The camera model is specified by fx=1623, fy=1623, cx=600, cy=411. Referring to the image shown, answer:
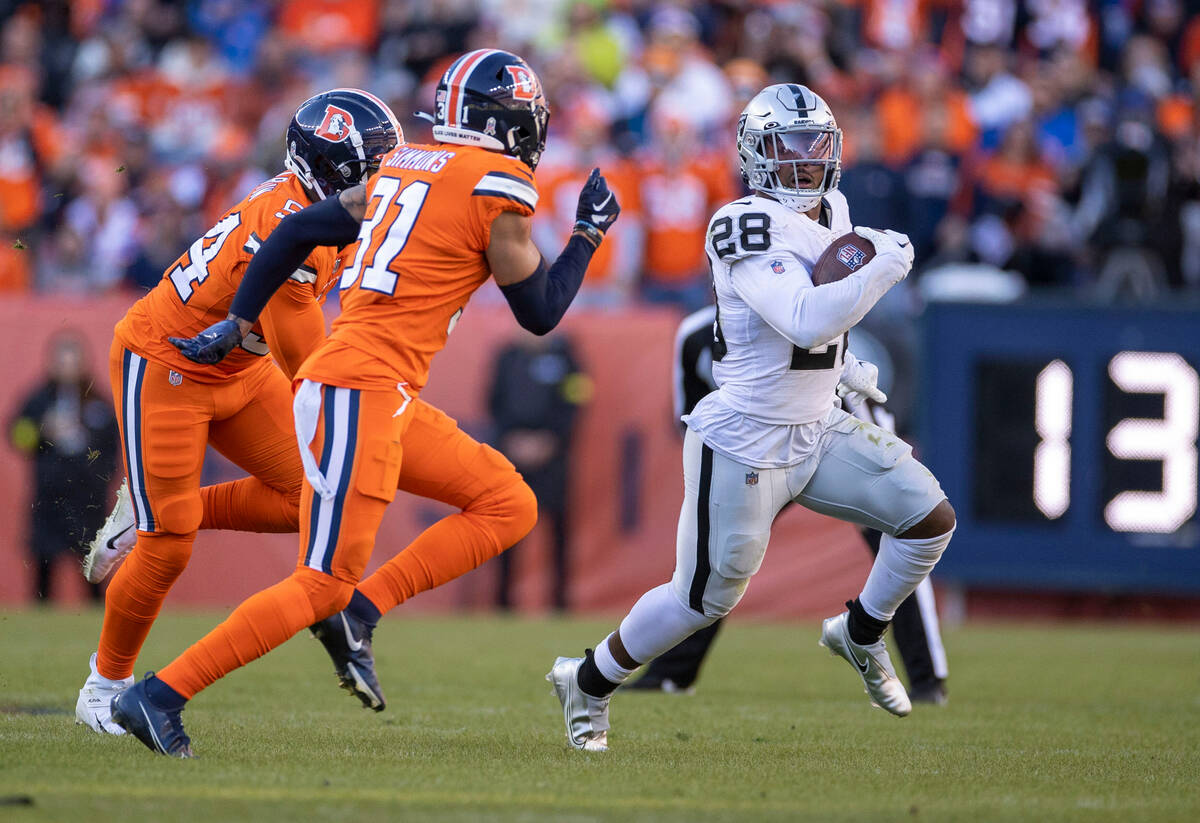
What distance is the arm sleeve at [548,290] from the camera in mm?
4566

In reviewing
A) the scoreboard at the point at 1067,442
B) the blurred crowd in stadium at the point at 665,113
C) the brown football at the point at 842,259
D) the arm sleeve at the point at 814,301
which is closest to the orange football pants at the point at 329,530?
the arm sleeve at the point at 814,301

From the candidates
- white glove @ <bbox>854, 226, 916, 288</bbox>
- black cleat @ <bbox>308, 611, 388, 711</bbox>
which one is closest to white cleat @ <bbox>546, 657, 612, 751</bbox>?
black cleat @ <bbox>308, 611, 388, 711</bbox>

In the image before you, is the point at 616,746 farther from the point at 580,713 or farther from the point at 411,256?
the point at 411,256

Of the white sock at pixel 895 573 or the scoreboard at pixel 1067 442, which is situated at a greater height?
the white sock at pixel 895 573

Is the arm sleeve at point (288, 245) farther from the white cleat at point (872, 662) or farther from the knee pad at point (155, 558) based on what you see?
the white cleat at point (872, 662)

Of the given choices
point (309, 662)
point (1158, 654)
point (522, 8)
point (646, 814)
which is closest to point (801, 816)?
point (646, 814)

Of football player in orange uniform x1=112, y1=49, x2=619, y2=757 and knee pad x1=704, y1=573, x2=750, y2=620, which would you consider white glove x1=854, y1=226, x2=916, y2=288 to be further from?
knee pad x1=704, y1=573, x2=750, y2=620

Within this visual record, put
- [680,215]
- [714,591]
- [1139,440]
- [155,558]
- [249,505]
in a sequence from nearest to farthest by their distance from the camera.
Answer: [714,591]
[155,558]
[249,505]
[1139,440]
[680,215]

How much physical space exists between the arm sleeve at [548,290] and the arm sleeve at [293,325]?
2.70ft

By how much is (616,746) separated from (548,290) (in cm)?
152

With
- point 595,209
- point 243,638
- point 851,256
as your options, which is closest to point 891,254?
point 851,256

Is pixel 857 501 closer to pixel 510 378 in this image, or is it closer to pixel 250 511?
pixel 250 511

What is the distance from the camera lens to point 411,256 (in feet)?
14.9

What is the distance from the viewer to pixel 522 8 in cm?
1438
